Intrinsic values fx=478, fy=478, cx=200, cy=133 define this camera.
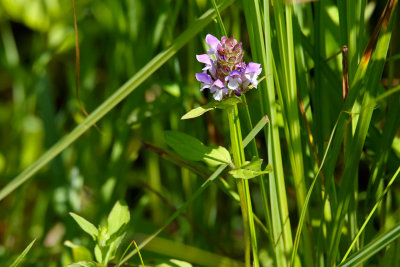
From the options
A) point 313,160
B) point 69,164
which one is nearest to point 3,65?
point 69,164

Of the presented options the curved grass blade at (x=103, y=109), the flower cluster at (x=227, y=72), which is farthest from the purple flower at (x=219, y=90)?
the curved grass blade at (x=103, y=109)

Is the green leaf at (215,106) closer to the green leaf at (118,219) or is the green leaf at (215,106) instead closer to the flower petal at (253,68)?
the flower petal at (253,68)

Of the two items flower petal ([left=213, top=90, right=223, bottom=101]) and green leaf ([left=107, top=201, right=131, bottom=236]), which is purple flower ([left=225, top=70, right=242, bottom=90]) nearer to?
flower petal ([left=213, top=90, right=223, bottom=101])

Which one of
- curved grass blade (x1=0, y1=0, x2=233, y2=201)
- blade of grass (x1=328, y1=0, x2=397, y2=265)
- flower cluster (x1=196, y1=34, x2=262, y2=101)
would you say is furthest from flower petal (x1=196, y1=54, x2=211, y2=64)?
blade of grass (x1=328, y1=0, x2=397, y2=265)

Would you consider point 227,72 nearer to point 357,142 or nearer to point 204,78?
point 204,78

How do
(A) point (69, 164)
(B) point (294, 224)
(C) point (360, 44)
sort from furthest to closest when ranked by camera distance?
(A) point (69, 164) < (B) point (294, 224) < (C) point (360, 44)

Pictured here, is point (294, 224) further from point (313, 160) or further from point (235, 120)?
point (235, 120)
